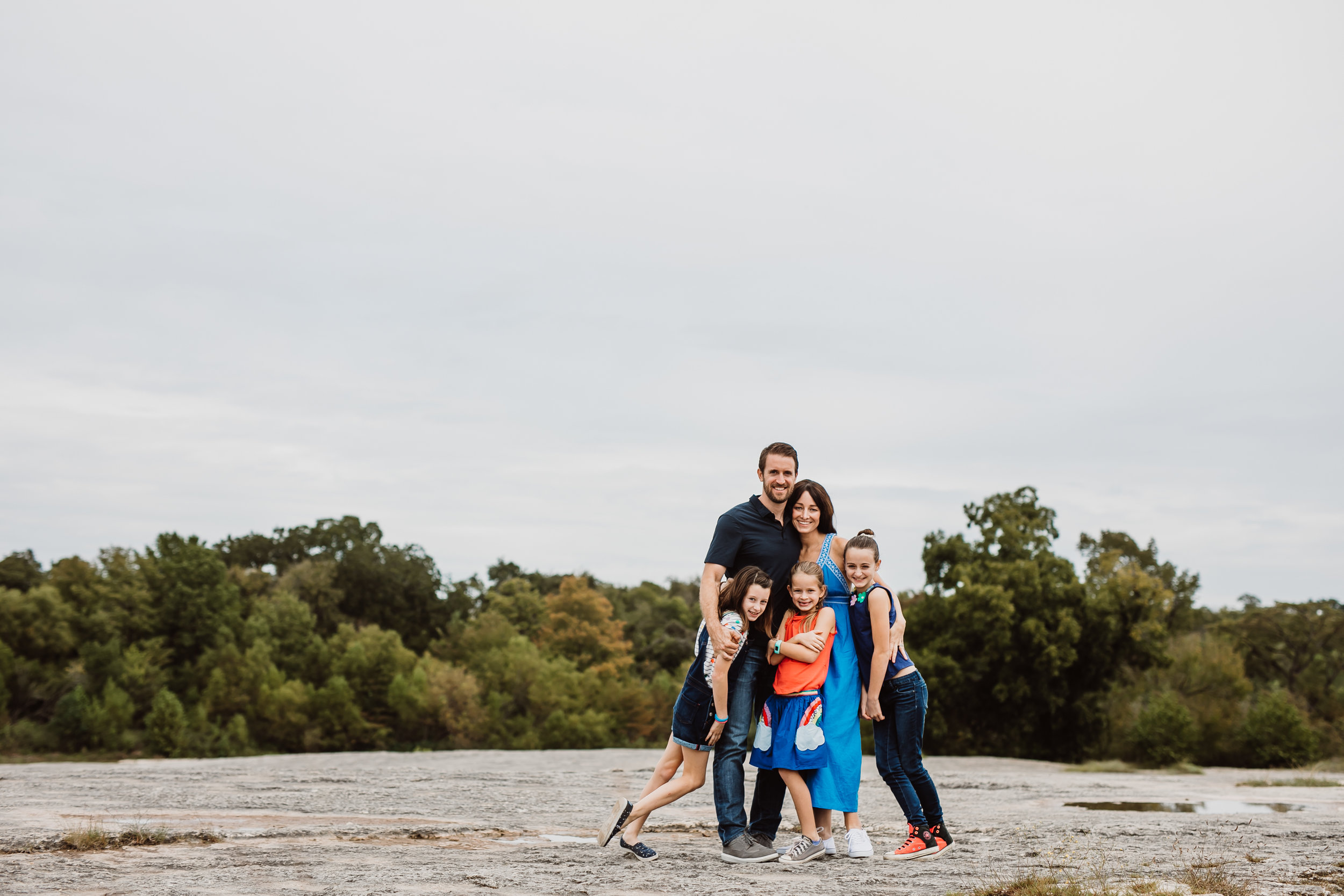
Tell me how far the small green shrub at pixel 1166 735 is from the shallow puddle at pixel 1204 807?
16.0 meters

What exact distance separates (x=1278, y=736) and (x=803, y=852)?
25116mm

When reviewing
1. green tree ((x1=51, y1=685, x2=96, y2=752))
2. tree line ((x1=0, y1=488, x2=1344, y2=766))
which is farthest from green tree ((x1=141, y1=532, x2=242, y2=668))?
green tree ((x1=51, y1=685, x2=96, y2=752))

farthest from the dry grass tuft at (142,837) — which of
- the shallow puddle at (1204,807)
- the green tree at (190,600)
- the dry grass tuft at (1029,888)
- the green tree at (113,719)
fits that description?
the green tree at (190,600)

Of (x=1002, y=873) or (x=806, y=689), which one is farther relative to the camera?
(x=806, y=689)

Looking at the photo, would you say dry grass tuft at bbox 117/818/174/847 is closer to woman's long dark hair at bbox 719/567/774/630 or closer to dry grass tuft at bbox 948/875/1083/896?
woman's long dark hair at bbox 719/567/774/630

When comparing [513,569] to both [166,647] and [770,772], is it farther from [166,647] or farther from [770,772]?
[770,772]

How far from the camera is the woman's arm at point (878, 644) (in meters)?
5.95

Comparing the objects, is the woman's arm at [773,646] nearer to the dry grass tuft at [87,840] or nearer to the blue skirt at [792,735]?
the blue skirt at [792,735]

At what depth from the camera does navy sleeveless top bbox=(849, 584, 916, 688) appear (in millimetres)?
6066

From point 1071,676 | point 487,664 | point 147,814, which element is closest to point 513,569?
point 487,664

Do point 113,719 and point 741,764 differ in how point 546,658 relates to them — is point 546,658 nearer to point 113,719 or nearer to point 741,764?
point 113,719

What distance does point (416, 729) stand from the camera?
39.2 m

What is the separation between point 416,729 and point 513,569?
75.7 feet

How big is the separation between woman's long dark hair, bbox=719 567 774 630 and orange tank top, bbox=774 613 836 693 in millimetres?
227
